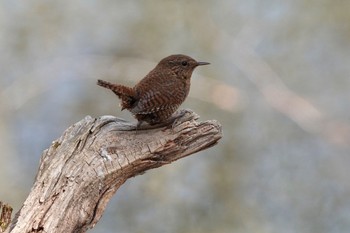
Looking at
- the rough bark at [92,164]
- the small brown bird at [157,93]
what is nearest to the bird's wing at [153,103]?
the small brown bird at [157,93]

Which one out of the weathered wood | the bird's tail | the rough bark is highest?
the bird's tail

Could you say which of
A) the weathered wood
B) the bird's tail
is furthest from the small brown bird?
the weathered wood

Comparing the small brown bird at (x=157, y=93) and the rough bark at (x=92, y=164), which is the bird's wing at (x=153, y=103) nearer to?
the small brown bird at (x=157, y=93)

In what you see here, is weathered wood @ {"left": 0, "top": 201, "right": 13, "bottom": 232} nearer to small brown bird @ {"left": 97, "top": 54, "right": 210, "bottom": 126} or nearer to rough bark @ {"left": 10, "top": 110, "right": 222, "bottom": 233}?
rough bark @ {"left": 10, "top": 110, "right": 222, "bottom": 233}

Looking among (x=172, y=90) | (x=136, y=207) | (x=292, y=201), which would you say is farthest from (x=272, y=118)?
(x=172, y=90)

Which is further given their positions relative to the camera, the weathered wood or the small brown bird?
the small brown bird

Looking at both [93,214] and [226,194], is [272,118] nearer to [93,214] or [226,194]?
[226,194]
